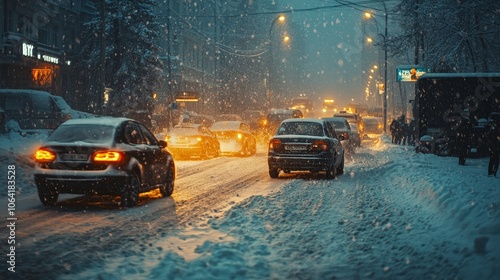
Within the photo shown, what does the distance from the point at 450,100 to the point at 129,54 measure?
27.3 meters

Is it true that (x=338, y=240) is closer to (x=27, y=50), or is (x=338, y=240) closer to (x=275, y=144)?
(x=275, y=144)

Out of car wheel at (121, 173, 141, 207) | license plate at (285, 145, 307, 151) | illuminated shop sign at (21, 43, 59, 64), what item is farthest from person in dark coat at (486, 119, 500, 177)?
illuminated shop sign at (21, 43, 59, 64)

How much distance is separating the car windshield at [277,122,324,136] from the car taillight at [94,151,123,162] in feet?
24.6

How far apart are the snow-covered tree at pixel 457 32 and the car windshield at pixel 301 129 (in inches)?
467

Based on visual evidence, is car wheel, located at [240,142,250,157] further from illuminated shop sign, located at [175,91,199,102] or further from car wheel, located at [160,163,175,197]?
illuminated shop sign, located at [175,91,199,102]

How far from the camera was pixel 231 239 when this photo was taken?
26.1ft

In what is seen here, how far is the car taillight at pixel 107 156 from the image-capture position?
10664 millimetres

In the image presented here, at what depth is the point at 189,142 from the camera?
25219 millimetres

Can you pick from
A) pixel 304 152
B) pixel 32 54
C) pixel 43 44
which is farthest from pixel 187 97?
pixel 304 152

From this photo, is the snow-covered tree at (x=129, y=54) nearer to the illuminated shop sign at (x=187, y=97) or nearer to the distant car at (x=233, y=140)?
the illuminated shop sign at (x=187, y=97)

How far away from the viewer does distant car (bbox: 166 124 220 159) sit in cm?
2520

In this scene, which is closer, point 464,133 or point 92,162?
point 92,162

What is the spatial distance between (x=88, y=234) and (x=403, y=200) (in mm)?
6399

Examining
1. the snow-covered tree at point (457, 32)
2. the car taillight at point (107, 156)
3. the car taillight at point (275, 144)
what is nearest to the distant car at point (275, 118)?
the snow-covered tree at point (457, 32)
